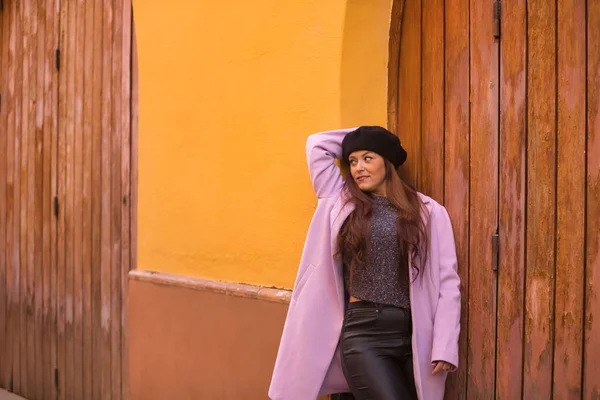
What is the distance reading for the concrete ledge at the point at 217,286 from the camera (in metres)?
3.64

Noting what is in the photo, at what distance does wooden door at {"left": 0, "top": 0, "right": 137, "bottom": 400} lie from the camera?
194 inches

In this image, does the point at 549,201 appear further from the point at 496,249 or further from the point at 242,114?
the point at 242,114

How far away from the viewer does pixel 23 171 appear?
5.92 meters

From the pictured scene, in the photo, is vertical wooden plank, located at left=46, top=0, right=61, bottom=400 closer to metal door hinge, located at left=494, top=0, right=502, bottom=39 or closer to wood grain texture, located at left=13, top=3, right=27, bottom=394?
wood grain texture, located at left=13, top=3, right=27, bottom=394

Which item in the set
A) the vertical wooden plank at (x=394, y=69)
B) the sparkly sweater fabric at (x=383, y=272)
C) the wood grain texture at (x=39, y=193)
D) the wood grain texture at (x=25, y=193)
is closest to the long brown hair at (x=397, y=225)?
the sparkly sweater fabric at (x=383, y=272)

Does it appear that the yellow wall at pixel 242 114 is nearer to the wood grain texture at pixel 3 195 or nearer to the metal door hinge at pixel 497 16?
the metal door hinge at pixel 497 16

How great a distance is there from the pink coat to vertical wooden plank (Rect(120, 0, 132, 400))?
2.03 metres

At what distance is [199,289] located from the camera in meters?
4.12

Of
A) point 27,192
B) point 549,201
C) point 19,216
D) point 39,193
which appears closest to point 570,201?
point 549,201

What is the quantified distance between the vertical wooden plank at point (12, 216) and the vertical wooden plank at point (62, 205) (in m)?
0.73

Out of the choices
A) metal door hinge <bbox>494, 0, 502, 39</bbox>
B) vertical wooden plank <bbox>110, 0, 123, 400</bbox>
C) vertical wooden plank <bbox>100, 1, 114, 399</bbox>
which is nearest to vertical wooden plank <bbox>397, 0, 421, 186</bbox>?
metal door hinge <bbox>494, 0, 502, 39</bbox>

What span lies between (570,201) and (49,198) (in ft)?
14.0

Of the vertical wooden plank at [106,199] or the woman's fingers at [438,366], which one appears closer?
the woman's fingers at [438,366]

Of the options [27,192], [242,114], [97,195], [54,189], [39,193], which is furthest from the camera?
[27,192]
